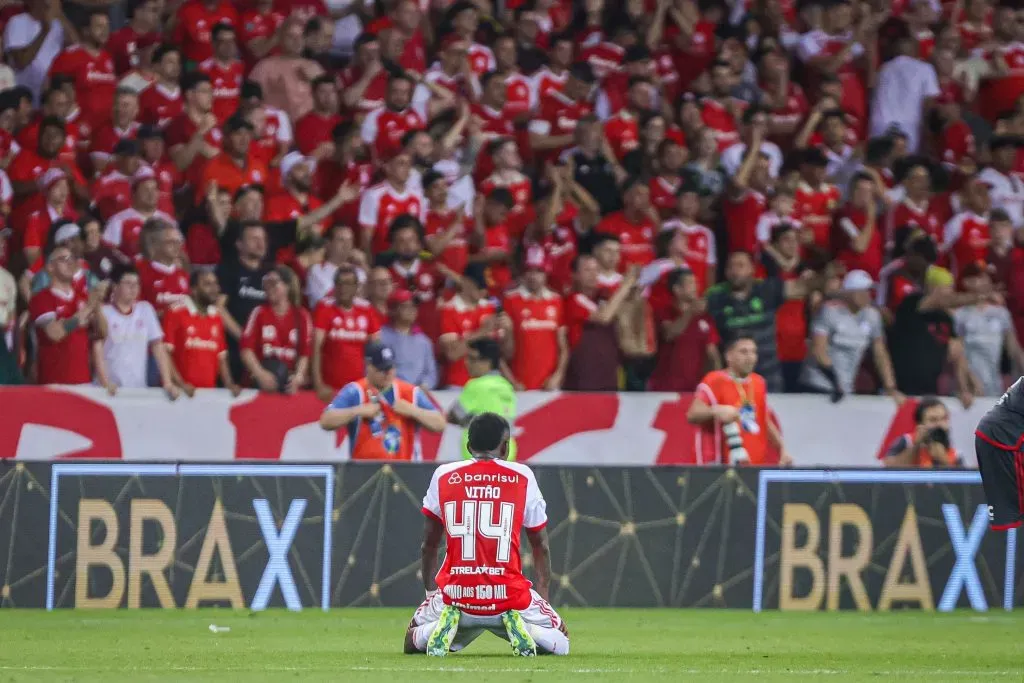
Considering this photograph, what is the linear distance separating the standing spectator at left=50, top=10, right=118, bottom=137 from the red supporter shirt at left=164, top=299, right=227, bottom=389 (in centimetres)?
294

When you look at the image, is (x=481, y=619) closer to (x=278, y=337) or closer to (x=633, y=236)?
(x=278, y=337)

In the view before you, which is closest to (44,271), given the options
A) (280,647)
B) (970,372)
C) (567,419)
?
(567,419)

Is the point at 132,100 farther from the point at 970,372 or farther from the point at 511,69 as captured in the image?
the point at 970,372

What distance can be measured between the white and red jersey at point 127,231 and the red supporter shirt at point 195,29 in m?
2.82

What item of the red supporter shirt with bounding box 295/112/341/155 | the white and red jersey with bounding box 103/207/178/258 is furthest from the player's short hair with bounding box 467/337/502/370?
the red supporter shirt with bounding box 295/112/341/155

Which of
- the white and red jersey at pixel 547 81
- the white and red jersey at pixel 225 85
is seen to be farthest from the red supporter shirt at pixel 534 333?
the white and red jersey at pixel 225 85

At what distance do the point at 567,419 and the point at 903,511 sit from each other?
3.56 m

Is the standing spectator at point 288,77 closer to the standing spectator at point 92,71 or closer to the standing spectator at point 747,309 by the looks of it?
the standing spectator at point 92,71

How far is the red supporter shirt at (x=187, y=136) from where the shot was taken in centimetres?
1691

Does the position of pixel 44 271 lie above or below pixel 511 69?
below

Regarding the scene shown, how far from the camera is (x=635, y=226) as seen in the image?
17.5 meters

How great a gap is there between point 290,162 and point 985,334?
7.01 m

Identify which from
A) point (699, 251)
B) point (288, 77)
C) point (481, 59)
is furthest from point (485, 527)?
point (481, 59)

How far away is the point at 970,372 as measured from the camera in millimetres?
17375
